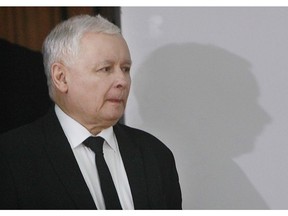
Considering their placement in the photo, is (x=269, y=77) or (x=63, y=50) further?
(x=269, y=77)

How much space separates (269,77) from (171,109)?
26cm

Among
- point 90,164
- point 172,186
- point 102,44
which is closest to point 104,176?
point 90,164

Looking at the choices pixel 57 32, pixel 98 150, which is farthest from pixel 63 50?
pixel 98 150

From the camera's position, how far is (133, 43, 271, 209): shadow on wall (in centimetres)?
125

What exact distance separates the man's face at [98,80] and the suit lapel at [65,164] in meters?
0.06

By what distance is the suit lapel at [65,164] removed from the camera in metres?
1.13

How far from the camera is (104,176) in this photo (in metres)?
1.17

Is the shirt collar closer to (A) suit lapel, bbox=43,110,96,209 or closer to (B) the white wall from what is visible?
(A) suit lapel, bbox=43,110,96,209

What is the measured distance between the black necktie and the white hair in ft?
0.53

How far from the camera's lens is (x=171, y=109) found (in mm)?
1256

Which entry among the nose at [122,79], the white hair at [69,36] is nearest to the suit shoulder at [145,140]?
the nose at [122,79]
